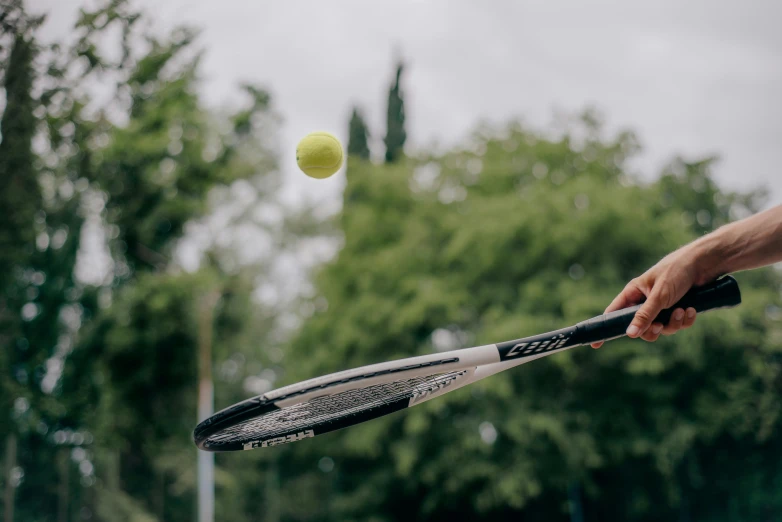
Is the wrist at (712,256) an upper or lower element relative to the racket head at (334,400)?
upper

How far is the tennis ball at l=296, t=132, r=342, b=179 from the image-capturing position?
4.90 metres

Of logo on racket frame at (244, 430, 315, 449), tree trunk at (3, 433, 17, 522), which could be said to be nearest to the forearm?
logo on racket frame at (244, 430, 315, 449)

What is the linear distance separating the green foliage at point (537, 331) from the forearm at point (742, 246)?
11809mm

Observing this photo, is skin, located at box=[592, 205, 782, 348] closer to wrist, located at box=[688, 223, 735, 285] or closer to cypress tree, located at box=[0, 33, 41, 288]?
wrist, located at box=[688, 223, 735, 285]

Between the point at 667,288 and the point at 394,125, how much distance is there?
877 inches

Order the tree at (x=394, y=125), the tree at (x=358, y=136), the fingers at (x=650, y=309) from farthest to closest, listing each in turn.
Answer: the tree at (x=358, y=136), the tree at (x=394, y=125), the fingers at (x=650, y=309)

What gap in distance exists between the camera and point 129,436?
19.1 meters

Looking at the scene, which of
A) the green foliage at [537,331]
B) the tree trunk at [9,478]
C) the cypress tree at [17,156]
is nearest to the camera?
the cypress tree at [17,156]

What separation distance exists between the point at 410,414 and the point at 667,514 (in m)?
6.66

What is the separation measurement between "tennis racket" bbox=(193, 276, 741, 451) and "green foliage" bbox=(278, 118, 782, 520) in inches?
439

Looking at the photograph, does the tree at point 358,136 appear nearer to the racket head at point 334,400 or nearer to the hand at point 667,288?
the racket head at point 334,400

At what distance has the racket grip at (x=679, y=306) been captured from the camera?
2.42m

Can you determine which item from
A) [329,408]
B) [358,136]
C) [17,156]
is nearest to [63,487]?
[17,156]

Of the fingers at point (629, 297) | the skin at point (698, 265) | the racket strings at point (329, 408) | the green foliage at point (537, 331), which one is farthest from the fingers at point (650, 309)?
the green foliage at point (537, 331)
